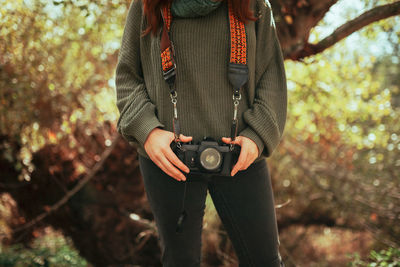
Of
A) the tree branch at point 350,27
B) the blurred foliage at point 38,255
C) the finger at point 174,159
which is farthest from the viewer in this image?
the blurred foliage at point 38,255

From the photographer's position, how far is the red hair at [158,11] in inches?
47.4

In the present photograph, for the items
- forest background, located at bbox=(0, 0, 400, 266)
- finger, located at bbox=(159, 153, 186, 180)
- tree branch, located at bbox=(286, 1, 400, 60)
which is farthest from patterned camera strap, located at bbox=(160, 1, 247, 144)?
forest background, located at bbox=(0, 0, 400, 266)

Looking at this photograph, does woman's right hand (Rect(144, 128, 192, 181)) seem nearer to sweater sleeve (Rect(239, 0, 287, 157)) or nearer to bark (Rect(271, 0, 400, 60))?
sweater sleeve (Rect(239, 0, 287, 157))

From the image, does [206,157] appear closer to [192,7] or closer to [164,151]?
[164,151]

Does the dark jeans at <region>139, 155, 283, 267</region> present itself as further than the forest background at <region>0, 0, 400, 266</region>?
No

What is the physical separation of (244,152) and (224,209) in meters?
0.27

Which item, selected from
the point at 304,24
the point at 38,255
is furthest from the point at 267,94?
the point at 38,255

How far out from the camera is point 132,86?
4.24 ft

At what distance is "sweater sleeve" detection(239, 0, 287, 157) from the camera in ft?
3.95

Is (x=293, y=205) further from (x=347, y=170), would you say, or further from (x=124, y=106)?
(x=124, y=106)

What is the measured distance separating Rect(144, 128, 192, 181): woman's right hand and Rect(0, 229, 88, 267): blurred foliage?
2.63 m

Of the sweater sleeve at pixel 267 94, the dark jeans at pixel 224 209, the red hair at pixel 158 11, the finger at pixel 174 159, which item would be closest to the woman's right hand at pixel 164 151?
the finger at pixel 174 159

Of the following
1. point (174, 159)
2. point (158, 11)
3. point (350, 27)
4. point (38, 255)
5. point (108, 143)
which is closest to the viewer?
point (174, 159)

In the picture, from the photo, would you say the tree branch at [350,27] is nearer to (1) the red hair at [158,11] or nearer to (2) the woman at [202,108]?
(2) the woman at [202,108]
